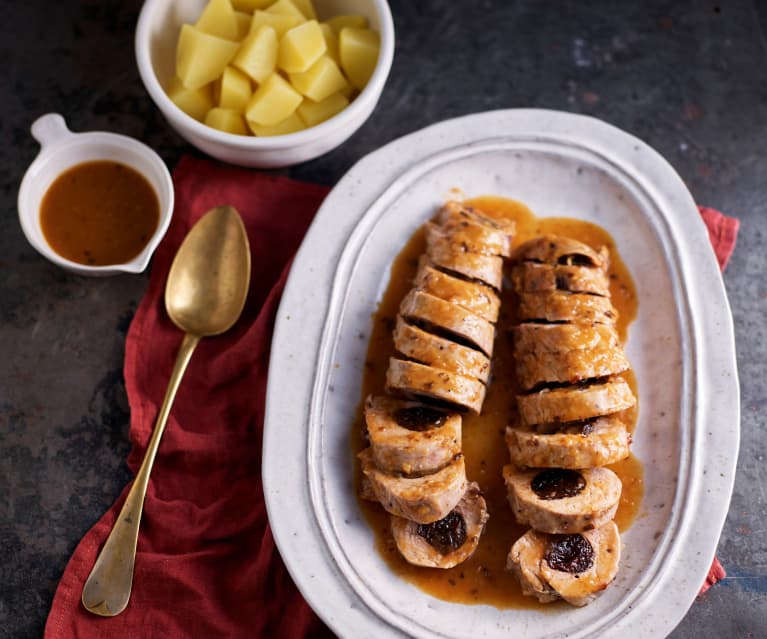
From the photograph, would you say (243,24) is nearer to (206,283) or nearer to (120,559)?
(206,283)

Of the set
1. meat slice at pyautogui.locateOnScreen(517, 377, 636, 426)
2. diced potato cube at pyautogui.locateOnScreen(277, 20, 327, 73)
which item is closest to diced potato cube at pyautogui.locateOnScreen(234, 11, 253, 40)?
→ diced potato cube at pyautogui.locateOnScreen(277, 20, 327, 73)

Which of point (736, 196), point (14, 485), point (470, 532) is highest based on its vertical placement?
point (736, 196)

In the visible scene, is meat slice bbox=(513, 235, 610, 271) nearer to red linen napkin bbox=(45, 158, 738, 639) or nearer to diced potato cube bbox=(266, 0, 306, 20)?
red linen napkin bbox=(45, 158, 738, 639)

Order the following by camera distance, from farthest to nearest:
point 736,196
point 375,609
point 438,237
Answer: point 736,196 → point 438,237 → point 375,609

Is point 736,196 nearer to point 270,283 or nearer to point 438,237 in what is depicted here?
Result: point 438,237

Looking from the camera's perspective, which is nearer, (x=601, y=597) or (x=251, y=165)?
(x=601, y=597)

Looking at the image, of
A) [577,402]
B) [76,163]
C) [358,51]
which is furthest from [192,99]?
[577,402]

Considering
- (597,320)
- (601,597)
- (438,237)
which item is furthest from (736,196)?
(601,597)
